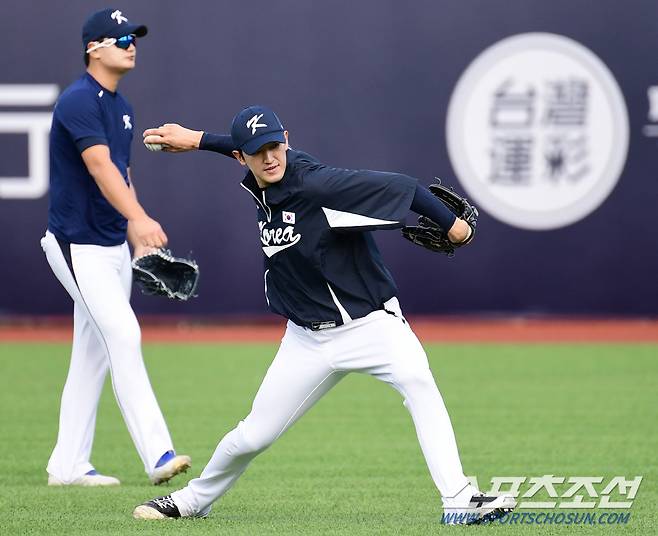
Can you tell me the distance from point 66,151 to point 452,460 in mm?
2561

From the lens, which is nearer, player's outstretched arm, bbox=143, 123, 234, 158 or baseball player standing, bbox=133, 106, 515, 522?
baseball player standing, bbox=133, 106, 515, 522

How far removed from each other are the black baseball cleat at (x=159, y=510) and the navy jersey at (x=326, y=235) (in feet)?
3.08

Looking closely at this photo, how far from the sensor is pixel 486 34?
513 inches

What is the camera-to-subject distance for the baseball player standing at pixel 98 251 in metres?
6.09

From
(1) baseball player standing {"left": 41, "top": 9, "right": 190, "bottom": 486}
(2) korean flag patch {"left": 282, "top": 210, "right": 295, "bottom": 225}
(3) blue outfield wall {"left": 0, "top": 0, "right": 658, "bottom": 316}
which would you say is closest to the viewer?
(2) korean flag patch {"left": 282, "top": 210, "right": 295, "bottom": 225}

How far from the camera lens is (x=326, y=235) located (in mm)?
4977

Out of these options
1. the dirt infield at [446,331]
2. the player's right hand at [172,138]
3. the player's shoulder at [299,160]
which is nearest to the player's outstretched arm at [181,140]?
the player's right hand at [172,138]

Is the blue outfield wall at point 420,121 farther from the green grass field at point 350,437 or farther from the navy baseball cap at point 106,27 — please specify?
the navy baseball cap at point 106,27

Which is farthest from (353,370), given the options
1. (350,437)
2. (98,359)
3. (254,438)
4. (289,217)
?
(350,437)

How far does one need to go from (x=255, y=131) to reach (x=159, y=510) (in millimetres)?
1621

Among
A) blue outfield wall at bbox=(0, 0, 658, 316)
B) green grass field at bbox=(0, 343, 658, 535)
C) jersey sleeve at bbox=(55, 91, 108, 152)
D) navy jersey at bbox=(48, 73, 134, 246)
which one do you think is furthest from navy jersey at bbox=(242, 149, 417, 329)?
blue outfield wall at bbox=(0, 0, 658, 316)

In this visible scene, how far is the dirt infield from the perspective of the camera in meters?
Answer: 12.7

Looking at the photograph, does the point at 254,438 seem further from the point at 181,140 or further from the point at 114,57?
the point at 114,57

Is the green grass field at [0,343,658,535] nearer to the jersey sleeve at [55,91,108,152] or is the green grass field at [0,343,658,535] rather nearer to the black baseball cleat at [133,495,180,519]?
the black baseball cleat at [133,495,180,519]
